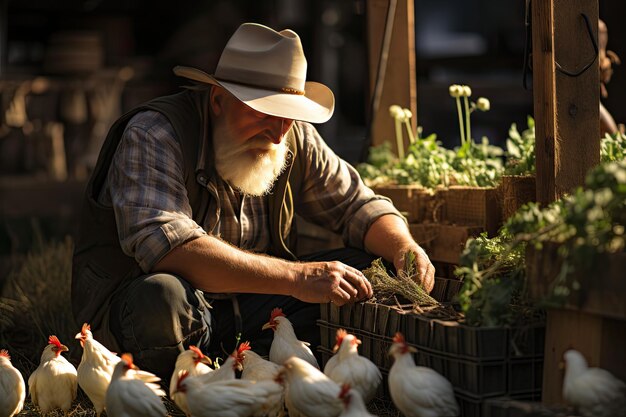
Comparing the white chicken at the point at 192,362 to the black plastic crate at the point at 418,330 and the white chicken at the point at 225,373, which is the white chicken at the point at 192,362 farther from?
the black plastic crate at the point at 418,330

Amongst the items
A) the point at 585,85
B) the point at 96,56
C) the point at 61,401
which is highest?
the point at 96,56

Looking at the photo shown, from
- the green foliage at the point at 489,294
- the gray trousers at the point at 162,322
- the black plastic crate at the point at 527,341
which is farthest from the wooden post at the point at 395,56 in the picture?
the black plastic crate at the point at 527,341

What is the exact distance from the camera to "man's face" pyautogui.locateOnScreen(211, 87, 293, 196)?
425 centimetres

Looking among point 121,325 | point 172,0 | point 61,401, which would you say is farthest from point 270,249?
point 172,0

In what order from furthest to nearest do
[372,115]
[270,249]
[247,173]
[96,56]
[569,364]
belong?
[96,56] < [372,115] < [270,249] < [247,173] < [569,364]

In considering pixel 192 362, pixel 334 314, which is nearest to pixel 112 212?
pixel 192 362

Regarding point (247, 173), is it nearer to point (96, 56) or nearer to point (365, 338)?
point (365, 338)

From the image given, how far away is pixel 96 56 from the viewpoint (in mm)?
11344

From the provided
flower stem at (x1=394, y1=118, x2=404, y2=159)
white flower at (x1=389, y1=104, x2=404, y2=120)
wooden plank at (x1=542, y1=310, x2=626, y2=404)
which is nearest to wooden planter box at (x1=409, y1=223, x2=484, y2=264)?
white flower at (x1=389, y1=104, x2=404, y2=120)

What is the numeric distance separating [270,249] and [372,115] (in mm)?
1243

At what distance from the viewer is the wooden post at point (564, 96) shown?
3.81 m

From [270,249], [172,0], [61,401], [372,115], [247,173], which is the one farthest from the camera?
[172,0]

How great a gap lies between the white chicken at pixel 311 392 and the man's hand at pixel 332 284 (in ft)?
1.83

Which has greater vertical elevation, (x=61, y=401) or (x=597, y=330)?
(x=597, y=330)
